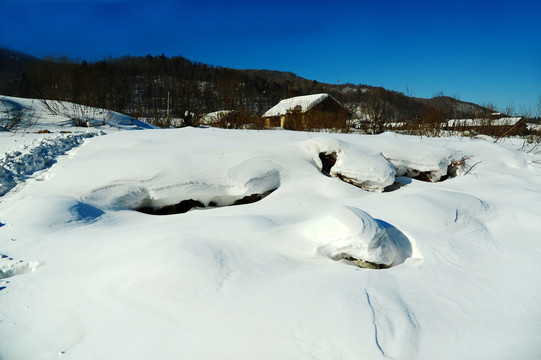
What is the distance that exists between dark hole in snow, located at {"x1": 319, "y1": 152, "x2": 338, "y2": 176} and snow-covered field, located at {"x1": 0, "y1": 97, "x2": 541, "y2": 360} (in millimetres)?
175

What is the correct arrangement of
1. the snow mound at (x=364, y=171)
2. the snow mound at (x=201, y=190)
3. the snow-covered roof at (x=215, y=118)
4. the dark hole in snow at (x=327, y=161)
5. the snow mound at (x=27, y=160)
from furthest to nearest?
the snow-covered roof at (x=215, y=118)
the dark hole in snow at (x=327, y=161)
the snow mound at (x=364, y=171)
the snow mound at (x=27, y=160)
the snow mound at (x=201, y=190)

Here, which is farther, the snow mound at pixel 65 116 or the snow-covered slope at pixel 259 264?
the snow mound at pixel 65 116

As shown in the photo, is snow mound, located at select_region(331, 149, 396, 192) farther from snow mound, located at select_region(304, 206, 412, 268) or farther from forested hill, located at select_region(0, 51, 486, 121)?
forested hill, located at select_region(0, 51, 486, 121)

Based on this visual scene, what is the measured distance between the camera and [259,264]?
5.41 ft

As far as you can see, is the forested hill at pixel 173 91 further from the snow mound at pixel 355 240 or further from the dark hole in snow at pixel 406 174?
the snow mound at pixel 355 240

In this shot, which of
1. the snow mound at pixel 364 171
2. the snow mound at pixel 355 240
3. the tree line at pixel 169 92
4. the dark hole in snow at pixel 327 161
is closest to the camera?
the snow mound at pixel 355 240

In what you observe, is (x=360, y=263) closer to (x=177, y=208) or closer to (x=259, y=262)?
(x=259, y=262)

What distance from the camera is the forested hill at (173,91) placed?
32.7ft

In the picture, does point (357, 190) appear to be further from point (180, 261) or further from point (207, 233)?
point (180, 261)

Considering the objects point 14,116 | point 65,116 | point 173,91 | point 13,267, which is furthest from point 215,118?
point 173,91

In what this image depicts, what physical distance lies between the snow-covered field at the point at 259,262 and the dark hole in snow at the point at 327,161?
175 mm

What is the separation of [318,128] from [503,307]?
27.4 ft

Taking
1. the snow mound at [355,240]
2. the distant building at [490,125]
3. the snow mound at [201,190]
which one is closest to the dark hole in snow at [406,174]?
the snow mound at [201,190]

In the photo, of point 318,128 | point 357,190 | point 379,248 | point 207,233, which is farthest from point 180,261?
point 318,128
